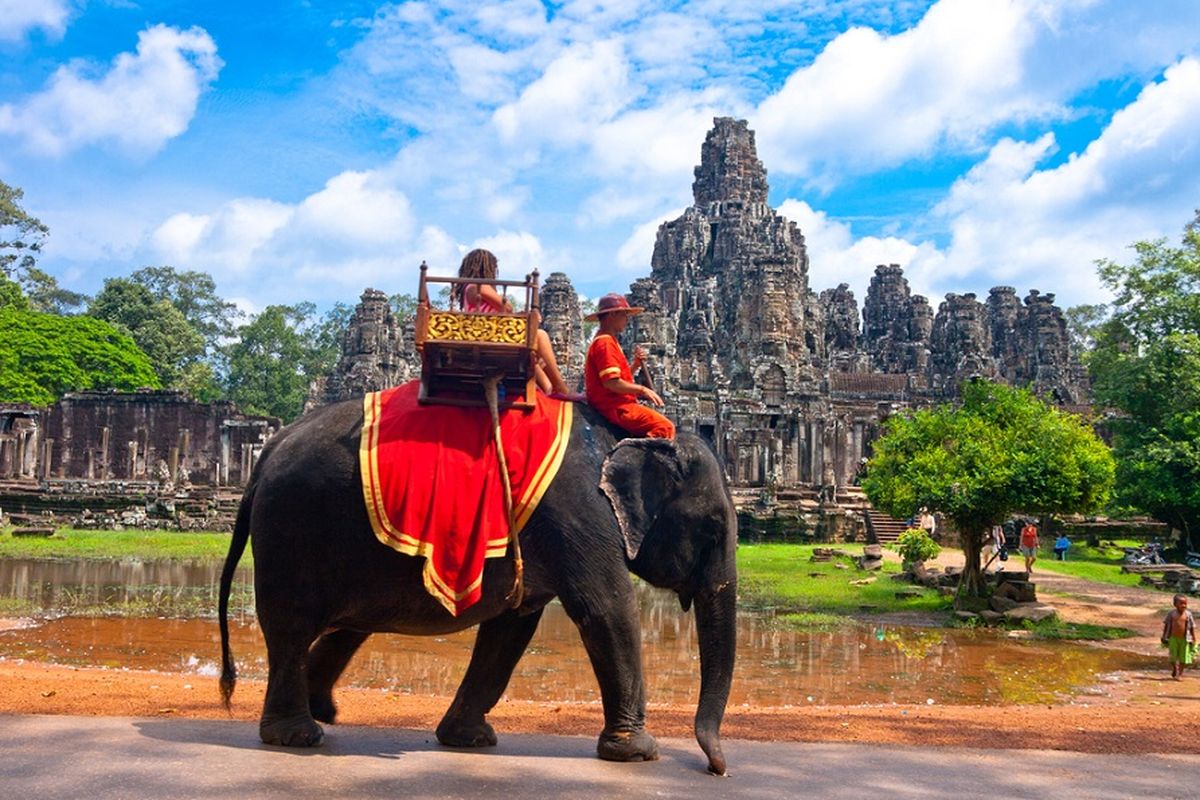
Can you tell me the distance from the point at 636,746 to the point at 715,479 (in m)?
1.49

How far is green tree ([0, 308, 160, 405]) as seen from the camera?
52312 millimetres

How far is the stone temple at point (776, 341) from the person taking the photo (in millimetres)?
46062

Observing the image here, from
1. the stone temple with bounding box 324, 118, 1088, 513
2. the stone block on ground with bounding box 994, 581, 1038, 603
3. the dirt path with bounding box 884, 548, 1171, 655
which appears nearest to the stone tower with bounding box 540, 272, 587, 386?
the stone temple with bounding box 324, 118, 1088, 513

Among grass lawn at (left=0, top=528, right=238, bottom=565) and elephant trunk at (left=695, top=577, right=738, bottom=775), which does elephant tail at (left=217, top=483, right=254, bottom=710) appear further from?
grass lawn at (left=0, top=528, right=238, bottom=565)

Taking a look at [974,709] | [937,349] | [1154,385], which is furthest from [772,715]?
[937,349]

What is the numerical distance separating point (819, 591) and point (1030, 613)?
4.79 meters

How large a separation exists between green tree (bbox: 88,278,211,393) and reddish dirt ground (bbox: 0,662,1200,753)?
5919cm

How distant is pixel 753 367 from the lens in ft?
151

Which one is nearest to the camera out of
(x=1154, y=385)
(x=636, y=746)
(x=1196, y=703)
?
(x=636, y=746)

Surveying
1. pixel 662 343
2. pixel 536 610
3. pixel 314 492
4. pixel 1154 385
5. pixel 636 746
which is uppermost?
pixel 662 343

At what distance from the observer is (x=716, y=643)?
583cm

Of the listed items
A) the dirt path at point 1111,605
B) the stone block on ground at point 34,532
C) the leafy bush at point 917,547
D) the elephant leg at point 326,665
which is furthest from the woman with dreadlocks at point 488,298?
the stone block on ground at point 34,532

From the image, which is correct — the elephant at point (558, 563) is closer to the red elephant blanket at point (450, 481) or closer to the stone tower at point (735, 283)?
the red elephant blanket at point (450, 481)

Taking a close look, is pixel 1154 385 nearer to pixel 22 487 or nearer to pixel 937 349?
pixel 937 349
